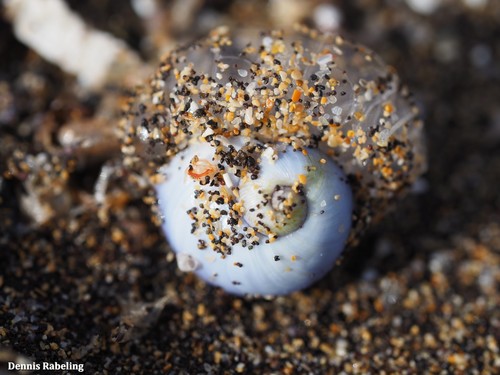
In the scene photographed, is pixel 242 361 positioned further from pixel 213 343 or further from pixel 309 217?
pixel 309 217

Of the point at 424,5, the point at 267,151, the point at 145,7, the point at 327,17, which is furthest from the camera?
the point at 424,5

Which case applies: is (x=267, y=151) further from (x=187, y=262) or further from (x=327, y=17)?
(x=327, y=17)

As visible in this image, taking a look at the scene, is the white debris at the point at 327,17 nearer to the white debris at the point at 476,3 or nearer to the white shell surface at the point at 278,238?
the white debris at the point at 476,3

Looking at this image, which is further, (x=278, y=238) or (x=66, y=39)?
(x=66, y=39)

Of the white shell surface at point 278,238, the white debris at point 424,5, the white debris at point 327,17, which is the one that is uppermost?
the white debris at point 424,5

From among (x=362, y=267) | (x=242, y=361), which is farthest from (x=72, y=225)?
(x=362, y=267)

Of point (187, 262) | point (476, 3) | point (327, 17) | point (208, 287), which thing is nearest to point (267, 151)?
point (187, 262)

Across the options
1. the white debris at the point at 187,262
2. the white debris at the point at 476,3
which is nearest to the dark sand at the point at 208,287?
the white debris at the point at 187,262
